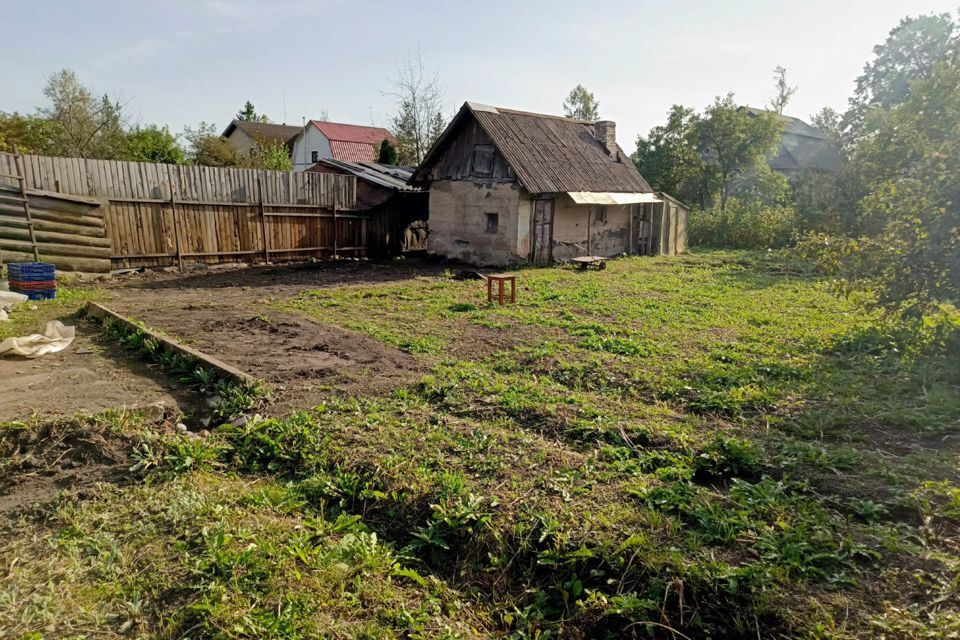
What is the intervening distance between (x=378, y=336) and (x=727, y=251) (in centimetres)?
1928

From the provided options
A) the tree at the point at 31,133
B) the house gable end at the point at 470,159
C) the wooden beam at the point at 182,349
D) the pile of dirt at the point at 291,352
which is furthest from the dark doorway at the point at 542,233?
the tree at the point at 31,133

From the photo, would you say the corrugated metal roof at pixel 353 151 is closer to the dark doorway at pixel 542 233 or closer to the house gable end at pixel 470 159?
the house gable end at pixel 470 159

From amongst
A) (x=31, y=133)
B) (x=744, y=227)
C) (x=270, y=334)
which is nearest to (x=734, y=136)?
(x=744, y=227)

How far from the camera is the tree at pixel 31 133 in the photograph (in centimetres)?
2889

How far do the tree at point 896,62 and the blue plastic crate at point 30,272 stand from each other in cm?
3594

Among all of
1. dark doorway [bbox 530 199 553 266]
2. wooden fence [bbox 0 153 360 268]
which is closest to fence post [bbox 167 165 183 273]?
wooden fence [bbox 0 153 360 268]

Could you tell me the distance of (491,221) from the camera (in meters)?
18.3

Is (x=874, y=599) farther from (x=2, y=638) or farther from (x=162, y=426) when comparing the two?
(x=162, y=426)

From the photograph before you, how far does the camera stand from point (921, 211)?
262 inches

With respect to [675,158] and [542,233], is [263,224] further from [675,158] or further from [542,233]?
[675,158]

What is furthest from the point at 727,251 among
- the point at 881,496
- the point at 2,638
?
the point at 2,638

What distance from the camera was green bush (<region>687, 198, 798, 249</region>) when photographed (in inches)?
942

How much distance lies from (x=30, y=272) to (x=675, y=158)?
98.7 feet

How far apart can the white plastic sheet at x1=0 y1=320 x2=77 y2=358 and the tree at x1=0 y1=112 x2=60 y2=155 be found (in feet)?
91.8
